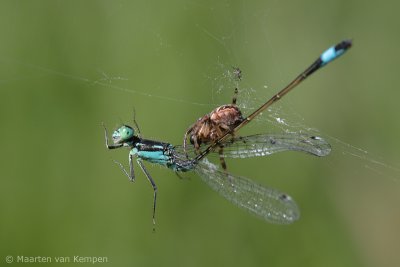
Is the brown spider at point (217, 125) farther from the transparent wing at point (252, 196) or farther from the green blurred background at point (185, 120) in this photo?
the green blurred background at point (185, 120)

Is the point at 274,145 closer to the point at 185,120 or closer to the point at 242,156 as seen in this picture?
the point at 242,156

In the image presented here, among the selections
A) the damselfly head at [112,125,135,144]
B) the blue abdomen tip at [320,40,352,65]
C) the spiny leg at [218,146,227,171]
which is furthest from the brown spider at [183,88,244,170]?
the blue abdomen tip at [320,40,352,65]

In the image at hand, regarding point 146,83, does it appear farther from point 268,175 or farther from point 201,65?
point 268,175

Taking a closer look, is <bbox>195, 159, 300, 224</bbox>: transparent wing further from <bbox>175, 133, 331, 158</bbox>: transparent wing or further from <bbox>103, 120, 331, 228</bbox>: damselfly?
<bbox>175, 133, 331, 158</bbox>: transparent wing

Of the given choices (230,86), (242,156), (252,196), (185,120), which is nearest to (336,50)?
(242,156)

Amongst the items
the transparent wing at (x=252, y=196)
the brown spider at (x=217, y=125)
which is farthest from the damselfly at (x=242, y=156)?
the brown spider at (x=217, y=125)

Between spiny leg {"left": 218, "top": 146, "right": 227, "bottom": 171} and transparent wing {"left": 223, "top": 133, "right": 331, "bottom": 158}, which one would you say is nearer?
transparent wing {"left": 223, "top": 133, "right": 331, "bottom": 158}
